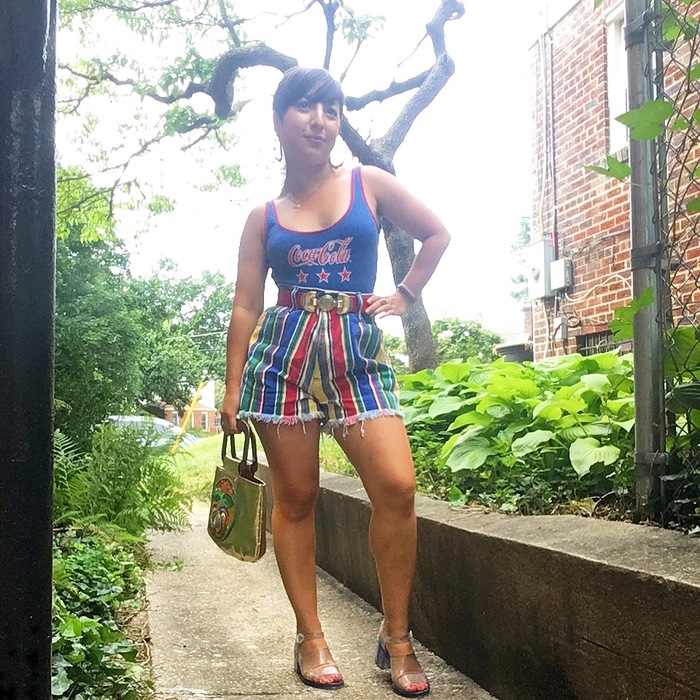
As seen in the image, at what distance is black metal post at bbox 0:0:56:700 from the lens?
86 cm

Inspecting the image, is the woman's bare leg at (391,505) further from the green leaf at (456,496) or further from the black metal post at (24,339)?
the black metal post at (24,339)

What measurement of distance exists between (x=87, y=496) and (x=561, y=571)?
275cm

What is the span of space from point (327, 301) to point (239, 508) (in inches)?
25.0

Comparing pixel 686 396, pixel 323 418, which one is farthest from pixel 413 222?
pixel 686 396

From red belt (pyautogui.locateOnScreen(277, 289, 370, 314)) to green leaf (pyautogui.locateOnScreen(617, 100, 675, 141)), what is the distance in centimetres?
85

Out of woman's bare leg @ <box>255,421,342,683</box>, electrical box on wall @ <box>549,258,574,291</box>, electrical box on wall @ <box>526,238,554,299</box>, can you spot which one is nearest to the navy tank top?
woman's bare leg @ <box>255,421,342,683</box>

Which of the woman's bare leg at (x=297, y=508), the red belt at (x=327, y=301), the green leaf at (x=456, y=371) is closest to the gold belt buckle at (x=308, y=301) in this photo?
the red belt at (x=327, y=301)

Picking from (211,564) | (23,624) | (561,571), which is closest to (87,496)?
(211,564)

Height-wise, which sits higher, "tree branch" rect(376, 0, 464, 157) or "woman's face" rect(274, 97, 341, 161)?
"tree branch" rect(376, 0, 464, 157)

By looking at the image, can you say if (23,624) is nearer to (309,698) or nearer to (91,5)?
(309,698)

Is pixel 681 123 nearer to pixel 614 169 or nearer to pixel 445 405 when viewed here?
pixel 614 169

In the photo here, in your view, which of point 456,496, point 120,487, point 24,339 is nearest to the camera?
point 24,339

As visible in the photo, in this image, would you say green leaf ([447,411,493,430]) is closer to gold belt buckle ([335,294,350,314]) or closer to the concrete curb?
the concrete curb

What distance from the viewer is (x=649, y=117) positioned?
5.46ft
